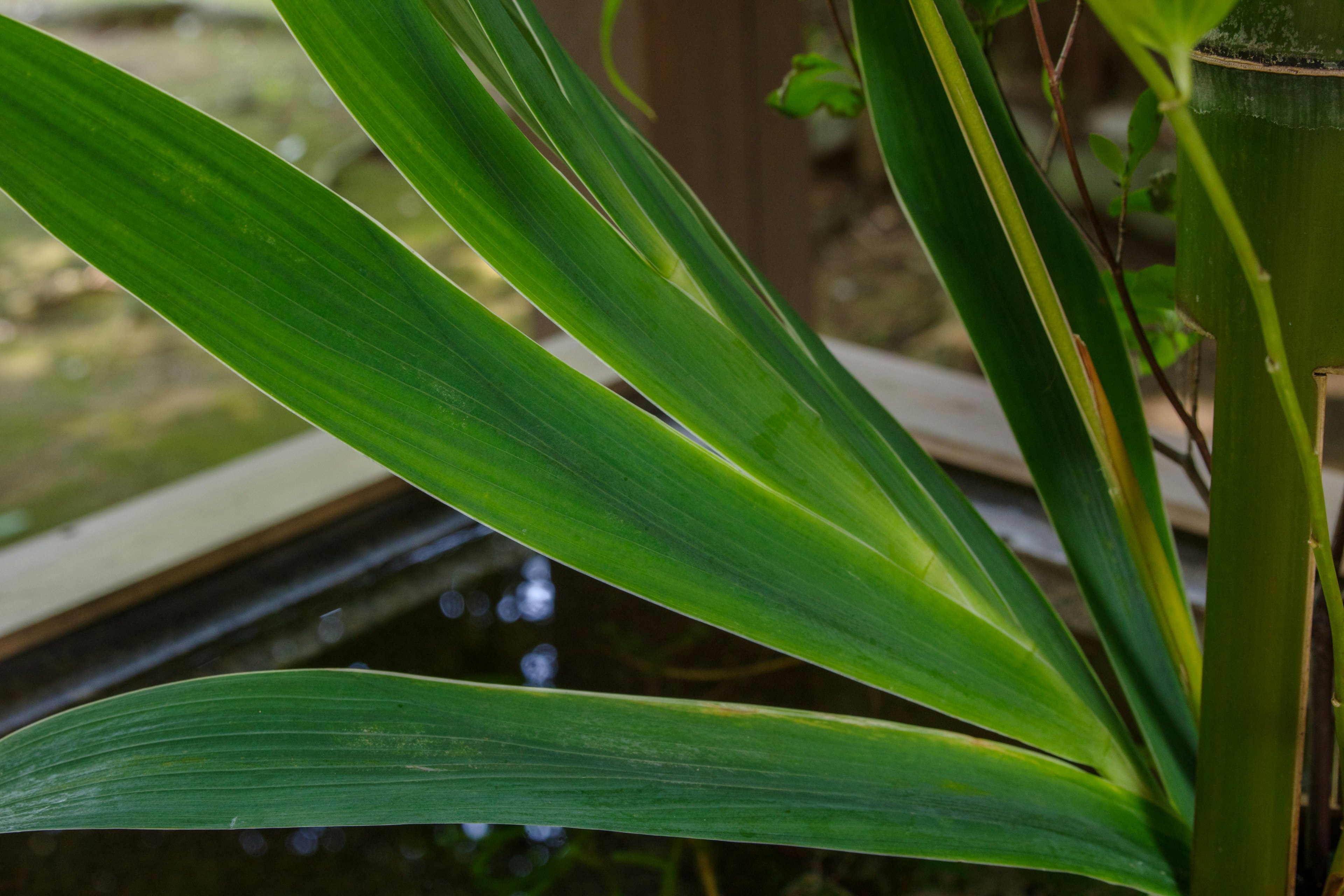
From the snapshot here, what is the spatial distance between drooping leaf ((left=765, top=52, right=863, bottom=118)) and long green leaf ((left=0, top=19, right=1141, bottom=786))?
32 cm

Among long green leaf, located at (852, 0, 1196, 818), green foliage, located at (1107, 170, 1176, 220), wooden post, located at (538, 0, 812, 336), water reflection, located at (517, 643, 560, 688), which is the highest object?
wooden post, located at (538, 0, 812, 336)

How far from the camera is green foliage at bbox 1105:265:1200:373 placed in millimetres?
613

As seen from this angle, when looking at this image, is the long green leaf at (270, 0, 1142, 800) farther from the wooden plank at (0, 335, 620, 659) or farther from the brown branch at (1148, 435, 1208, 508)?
the wooden plank at (0, 335, 620, 659)

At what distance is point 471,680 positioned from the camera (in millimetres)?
725

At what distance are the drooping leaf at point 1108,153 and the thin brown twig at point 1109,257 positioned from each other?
0.7 inches

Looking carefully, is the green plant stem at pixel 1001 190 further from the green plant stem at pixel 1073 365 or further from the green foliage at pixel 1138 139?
the green foliage at pixel 1138 139

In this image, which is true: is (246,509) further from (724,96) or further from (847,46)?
(724,96)

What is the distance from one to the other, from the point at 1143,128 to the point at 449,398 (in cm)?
37

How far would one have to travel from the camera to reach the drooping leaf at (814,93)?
707mm

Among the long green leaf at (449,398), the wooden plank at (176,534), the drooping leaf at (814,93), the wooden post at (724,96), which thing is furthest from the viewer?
the wooden post at (724,96)

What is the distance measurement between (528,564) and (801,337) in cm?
64

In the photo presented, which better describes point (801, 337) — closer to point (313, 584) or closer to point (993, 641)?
point (993, 641)

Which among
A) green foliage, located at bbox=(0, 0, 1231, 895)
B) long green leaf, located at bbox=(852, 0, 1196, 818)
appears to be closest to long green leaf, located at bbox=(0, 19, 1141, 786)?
green foliage, located at bbox=(0, 0, 1231, 895)

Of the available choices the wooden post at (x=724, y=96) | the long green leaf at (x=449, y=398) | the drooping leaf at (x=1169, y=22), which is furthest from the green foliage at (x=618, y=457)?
the wooden post at (x=724, y=96)
